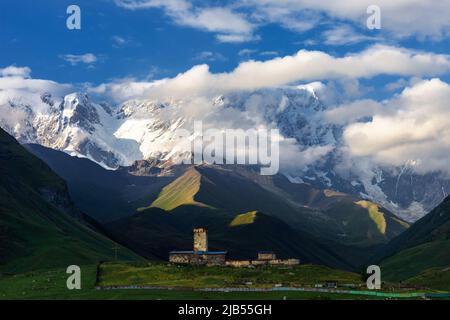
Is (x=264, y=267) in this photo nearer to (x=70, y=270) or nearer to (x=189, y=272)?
(x=189, y=272)

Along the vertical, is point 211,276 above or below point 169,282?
above

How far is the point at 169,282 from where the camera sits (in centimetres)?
15625

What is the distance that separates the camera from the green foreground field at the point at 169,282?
449 feet

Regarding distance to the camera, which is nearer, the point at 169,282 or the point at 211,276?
the point at 169,282

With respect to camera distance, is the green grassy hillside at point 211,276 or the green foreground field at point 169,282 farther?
the green grassy hillside at point 211,276

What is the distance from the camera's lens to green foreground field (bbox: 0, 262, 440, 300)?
449ft

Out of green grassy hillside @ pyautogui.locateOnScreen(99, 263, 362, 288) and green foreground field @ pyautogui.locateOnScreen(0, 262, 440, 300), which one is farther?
green grassy hillside @ pyautogui.locateOnScreen(99, 263, 362, 288)

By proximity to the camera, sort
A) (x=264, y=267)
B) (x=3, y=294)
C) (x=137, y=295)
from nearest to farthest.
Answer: (x=137, y=295) < (x=3, y=294) < (x=264, y=267)
